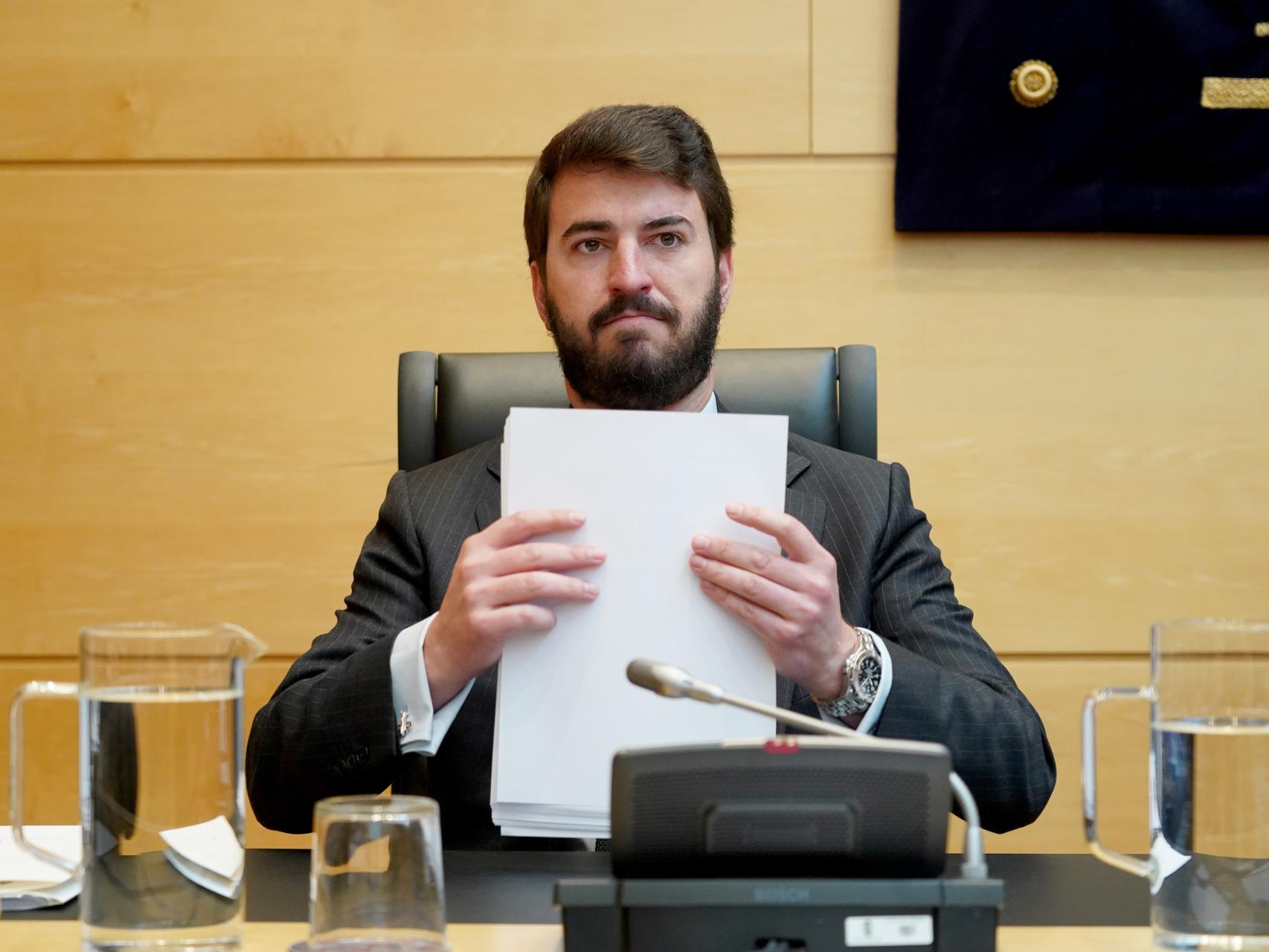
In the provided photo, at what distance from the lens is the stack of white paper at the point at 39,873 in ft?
3.09

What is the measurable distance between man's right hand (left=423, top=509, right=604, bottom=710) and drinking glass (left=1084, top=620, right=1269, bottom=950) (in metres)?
0.46

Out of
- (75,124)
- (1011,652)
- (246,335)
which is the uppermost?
(75,124)

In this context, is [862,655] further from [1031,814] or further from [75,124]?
[75,124]

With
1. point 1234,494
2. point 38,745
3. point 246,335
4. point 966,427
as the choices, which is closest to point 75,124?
point 246,335

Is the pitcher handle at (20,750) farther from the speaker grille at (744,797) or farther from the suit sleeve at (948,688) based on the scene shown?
the suit sleeve at (948,688)

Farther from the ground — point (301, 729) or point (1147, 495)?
point (1147, 495)

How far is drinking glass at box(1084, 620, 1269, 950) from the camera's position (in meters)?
0.75

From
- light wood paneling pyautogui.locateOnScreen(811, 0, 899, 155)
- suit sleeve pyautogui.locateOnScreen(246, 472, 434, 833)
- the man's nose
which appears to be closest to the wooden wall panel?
light wood paneling pyautogui.locateOnScreen(811, 0, 899, 155)

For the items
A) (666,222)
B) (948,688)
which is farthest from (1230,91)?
(948,688)

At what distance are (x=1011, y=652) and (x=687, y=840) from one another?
5.33ft

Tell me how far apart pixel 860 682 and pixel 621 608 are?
0.31 metres

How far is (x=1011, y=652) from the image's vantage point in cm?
225

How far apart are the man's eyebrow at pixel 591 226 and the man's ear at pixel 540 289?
112mm

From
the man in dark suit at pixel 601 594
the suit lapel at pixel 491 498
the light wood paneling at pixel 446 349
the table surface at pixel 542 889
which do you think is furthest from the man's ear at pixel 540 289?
the table surface at pixel 542 889
